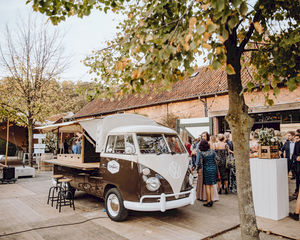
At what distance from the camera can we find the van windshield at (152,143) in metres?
5.73

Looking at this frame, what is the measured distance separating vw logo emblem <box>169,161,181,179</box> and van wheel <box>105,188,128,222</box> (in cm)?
129

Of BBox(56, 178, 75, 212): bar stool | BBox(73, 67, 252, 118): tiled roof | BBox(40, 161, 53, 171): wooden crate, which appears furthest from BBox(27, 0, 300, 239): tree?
BBox(40, 161, 53, 171): wooden crate

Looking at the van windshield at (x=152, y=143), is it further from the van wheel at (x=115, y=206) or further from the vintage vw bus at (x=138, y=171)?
the van wheel at (x=115, y=206)

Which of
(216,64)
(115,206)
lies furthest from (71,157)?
(216,64)

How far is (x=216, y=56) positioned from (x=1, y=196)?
8716 mm

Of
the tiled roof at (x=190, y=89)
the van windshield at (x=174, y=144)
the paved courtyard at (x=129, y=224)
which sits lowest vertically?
the paved courtyard at (x=129, y=224)

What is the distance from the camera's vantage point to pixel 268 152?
583 centimetres

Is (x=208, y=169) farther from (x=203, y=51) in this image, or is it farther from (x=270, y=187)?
(x=203, y=51)

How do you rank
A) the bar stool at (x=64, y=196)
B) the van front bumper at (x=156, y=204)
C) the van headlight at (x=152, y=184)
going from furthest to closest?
→ the bar stool at (x=64, y=196) → the van headlight at (x=152, y=184) → the van front bumper at (x=156, y=204)

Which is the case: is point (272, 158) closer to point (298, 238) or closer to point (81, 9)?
point (298, 238)

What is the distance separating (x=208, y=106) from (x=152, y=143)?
1024 cm

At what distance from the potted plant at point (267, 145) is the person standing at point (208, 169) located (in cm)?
132

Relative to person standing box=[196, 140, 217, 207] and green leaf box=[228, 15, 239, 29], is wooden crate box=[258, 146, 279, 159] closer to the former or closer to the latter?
person standing box=[196, 140, 217, 207]

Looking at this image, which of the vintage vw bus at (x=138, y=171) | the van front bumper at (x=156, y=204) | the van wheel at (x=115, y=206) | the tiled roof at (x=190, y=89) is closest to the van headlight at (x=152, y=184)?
the vintage vw bus at (x=138, y=171)
